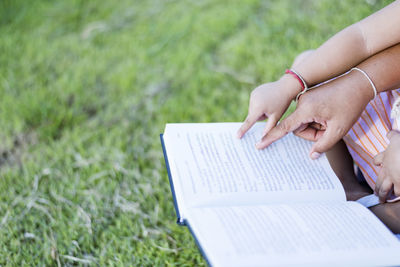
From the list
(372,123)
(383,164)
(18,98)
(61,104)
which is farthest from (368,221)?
(18,98)

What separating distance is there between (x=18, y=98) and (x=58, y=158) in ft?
1.56

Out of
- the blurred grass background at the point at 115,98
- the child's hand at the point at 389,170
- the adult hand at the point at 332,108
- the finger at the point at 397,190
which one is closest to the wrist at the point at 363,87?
the adult hand at the point at 332,108

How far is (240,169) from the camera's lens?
1039 millimetres

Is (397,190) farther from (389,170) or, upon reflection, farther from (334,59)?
(334,59)

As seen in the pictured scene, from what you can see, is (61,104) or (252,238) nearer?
(252,238)

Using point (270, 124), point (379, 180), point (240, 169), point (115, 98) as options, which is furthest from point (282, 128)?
point (115, 98)

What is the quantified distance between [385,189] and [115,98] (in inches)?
48.5

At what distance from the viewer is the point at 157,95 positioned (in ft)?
6.27

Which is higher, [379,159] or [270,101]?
[270,101]

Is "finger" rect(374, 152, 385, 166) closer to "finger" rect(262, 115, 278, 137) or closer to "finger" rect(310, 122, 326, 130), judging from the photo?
"finger" rect(310, 122, 326, 130)

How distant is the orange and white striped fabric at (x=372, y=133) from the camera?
112 centimetres

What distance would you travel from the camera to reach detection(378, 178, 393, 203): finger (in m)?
1.00

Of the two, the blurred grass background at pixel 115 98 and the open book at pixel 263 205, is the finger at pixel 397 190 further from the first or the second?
the blurred grass background at pixel 115 98

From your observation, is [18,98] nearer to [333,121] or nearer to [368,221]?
[333,121]
